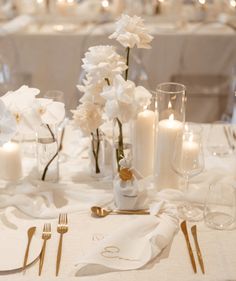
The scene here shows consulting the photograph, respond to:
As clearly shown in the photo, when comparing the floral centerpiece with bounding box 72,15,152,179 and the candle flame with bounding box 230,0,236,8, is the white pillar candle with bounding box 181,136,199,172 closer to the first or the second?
the floral centerpiece with bounding box 72,15,152,179

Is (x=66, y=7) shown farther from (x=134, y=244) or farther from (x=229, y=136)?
(x=134, y=244)

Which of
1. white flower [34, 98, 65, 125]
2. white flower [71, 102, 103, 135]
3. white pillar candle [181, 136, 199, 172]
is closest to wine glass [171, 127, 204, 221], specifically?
white pillar candle [181, 136, 199, 172]

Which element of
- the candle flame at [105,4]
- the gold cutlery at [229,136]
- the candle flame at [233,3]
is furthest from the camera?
the candle flame at [233,3]

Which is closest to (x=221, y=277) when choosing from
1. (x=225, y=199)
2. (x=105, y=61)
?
(x=225, y=199)

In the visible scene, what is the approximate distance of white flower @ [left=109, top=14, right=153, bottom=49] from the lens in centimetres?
116

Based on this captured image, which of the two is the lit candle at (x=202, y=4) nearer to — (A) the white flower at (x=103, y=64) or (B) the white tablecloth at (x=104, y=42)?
(B) the white tablecloth at (x=104, y=42)

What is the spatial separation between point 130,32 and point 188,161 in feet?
1.19

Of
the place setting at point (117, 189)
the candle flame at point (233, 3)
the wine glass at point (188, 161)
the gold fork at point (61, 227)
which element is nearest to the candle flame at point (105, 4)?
the candle flame at point (233, 3)

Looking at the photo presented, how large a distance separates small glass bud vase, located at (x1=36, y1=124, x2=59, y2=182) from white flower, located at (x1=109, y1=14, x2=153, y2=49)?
329mm

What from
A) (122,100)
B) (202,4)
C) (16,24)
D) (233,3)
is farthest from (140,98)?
(233,3)

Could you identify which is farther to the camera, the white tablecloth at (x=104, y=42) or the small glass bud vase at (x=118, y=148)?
the white tablecloth at (x=104, y=42)

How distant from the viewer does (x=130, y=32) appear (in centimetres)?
117

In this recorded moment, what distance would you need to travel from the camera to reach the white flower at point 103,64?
115 cm

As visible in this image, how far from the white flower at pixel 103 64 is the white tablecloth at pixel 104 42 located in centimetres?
147
